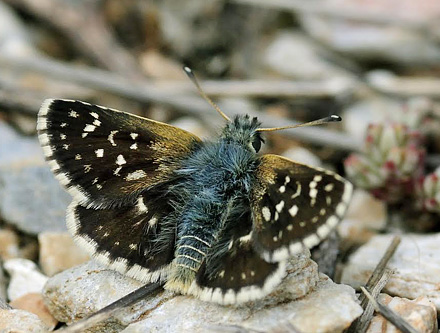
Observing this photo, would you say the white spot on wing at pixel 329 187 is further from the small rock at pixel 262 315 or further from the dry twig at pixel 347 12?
the dry twig at pixel 347 12

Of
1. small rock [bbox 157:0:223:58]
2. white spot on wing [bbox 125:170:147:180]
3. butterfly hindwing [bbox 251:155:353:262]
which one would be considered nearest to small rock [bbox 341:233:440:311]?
butterfly hindwing [bbox 251:155:353:262]

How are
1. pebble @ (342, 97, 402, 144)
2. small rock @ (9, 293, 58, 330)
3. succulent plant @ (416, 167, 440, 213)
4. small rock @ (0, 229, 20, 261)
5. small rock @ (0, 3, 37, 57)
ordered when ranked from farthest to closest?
small rock @ (0, 3, 37, 57) < pebble @ (342, 97, 402, 144) < succulent plant @ (416, 167, 440, 213) < small rock @ (0, 229, 20, 261) < small rock @ (9, 293, 58, 330)

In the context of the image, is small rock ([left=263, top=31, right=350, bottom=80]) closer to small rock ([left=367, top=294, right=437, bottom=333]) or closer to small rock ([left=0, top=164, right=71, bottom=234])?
small rock ([left=0, top=164, right=71, bottom=234])

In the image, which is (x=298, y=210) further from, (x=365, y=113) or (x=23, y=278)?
(x=365, y=113)

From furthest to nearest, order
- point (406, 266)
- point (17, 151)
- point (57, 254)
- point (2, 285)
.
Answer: point (17, 151) → point (57, 254) → point (2, 285) → point (406, 266)

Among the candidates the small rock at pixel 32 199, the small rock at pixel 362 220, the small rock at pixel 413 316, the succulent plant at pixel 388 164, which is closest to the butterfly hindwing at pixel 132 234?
the small rock at pixel 32 199

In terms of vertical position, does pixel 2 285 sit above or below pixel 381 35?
below

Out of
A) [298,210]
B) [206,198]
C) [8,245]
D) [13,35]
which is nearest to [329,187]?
[298,210]

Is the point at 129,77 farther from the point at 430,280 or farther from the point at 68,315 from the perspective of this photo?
the point at 430,280
